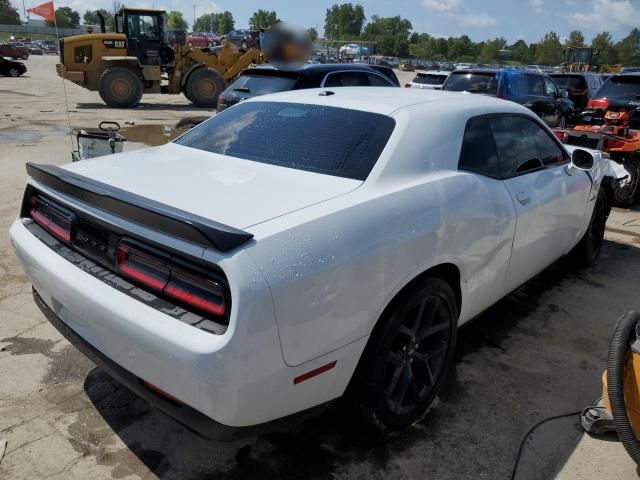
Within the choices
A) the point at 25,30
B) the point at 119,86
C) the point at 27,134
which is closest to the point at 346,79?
the point at 27,134

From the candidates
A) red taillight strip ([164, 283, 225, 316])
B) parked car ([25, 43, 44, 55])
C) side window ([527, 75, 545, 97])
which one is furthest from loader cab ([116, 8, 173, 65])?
parked car ([25, 43, 44, 55])

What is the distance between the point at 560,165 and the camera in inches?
149

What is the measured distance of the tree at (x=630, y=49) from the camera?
87.6m

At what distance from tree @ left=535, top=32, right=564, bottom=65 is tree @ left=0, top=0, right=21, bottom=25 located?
10206cm

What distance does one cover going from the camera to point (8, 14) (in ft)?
334

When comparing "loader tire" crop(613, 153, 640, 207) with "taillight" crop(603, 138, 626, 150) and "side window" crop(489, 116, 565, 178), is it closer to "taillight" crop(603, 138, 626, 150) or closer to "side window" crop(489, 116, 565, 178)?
"taillight" crop(603, 138, 626, 150)

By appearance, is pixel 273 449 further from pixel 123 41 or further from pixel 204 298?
pixel 123 41

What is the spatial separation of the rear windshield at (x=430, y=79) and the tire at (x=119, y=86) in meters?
8.77

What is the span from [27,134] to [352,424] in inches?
429

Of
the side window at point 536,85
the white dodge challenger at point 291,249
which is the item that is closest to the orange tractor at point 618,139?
the side window at point 536,85

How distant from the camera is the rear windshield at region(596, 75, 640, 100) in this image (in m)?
9.70

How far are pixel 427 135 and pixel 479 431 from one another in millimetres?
1529

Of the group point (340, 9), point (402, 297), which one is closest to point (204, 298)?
point (402, 297)

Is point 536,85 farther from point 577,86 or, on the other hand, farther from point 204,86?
point 204,86
